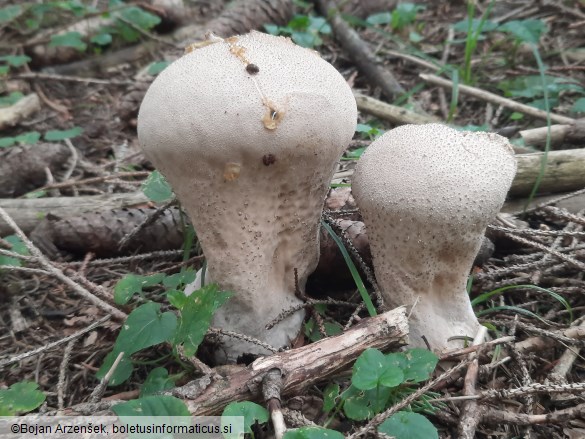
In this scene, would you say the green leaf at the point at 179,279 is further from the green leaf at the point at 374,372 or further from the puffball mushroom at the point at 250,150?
the green leaf at the point at 374,372

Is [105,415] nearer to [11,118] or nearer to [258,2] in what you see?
[11,118]

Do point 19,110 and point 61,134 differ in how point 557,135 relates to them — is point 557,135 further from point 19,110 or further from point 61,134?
point 19,110

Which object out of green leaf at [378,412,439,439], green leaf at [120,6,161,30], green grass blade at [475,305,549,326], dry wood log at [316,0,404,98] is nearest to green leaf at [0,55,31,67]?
green leaf at [120,6,161,30]

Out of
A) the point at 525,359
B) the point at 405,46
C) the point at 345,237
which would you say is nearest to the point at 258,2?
the point at 405,46

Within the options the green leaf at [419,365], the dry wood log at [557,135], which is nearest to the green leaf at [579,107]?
the dry wood log at [557,135]

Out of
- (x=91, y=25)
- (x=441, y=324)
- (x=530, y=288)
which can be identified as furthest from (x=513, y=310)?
(x=91, y=25)

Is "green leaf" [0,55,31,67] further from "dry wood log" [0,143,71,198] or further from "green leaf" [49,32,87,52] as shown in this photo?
"dry wood log" [0,143,71,198]
